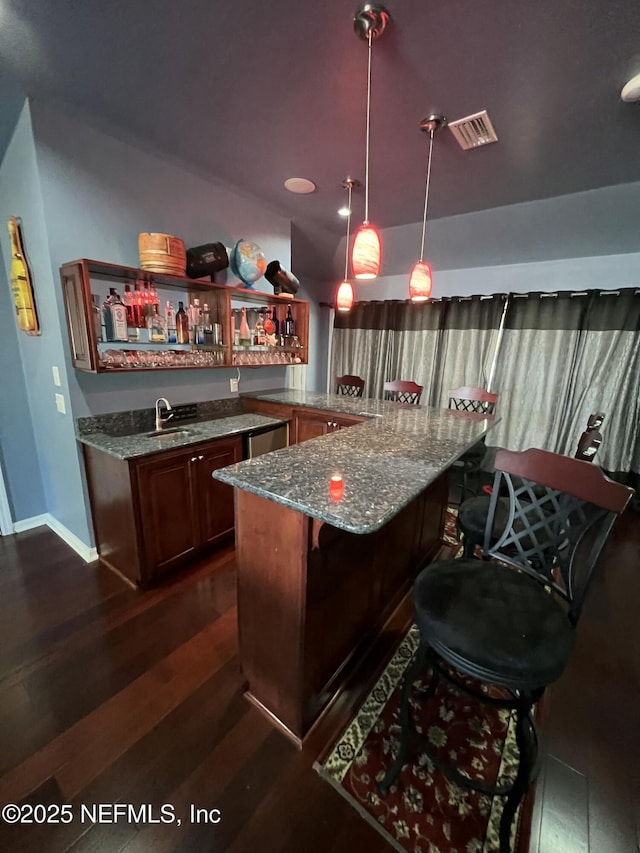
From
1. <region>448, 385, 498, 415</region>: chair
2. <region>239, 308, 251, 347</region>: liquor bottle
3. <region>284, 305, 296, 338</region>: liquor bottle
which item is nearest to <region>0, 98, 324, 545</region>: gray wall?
<region>239, 308, 251, 347</region>: liquor bottle

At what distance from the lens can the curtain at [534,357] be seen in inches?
127

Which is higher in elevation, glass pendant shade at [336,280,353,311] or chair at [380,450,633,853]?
glass pendant shade at [336,280,353,311]

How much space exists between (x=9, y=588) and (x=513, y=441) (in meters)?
4.62


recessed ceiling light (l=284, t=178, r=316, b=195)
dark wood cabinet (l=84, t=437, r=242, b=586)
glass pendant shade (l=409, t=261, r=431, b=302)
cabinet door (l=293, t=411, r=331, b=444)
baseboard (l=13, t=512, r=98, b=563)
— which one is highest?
recessed ceiling light (l=284, t=178, r=316, b=195)

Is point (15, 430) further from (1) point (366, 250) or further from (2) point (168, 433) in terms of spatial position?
(1) point (366, 250)

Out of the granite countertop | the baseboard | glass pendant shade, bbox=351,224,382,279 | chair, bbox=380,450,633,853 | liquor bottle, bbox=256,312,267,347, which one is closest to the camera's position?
chair, bbox=380,450,633,853

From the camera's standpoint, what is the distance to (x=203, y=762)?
1.20 metres

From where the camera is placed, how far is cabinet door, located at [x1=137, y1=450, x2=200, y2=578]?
6.20 feet

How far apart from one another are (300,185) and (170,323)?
57.8 inches

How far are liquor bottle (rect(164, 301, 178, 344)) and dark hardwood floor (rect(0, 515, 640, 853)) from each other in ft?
5.52

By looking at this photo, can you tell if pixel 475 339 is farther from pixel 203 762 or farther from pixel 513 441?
pixel 203 762

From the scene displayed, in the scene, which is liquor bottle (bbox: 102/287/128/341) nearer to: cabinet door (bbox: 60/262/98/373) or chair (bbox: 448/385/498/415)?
cabinet door (bbox: 60/262/98/373)

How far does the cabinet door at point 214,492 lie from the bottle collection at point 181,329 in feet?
2.20

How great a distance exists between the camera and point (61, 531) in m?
2.51
